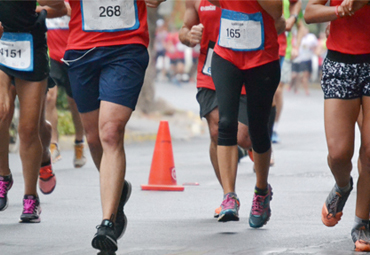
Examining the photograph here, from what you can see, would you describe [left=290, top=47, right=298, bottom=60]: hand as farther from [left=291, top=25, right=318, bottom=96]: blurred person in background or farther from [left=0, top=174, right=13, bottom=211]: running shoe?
[left=291, top=25, right=318, bottom=96]: blurred person in background

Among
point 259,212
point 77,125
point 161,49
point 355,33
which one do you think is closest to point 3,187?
point 259,212

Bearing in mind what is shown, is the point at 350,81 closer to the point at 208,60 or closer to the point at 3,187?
the point at 208,60

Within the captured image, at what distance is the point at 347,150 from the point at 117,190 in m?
1.42

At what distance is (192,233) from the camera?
559 centimetres

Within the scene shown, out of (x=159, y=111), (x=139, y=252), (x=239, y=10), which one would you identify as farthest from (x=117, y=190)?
(x=159, y=111)

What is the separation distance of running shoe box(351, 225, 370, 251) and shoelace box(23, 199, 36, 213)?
93.0 inches

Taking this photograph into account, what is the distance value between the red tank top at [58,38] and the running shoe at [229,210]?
431cm

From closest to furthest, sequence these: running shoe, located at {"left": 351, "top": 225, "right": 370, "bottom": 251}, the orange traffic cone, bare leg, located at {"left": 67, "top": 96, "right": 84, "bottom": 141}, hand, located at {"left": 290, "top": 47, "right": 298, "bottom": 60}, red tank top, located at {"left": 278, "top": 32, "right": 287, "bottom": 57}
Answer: running shoe, located at {"left": 351, "top": 225, "right": 370, "bottom": 251}, the orange traffic cone, bare leg, located at {"left": 67, "top": 96, "right": 84, "bottom": 141}, red tank top, located at {"left": 278, "top": 32, "right": 287, "bottom": 57}, hand, located at {"left": 290, "top": 47, "right": 298, "bottom": 60}

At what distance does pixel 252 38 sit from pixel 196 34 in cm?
79

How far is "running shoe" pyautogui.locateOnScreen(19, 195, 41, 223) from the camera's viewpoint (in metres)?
6.04

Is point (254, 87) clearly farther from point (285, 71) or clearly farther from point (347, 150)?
point (285, 71)

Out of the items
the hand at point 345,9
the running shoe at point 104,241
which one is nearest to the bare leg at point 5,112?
the running shoe at point 104,241

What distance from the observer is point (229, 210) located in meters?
5.64

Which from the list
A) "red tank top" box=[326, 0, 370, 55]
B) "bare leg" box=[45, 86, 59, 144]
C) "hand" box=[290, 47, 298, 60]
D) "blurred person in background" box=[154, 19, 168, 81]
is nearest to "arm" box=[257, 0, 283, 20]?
"red tank top" box=[326, 0, 370, 55]
